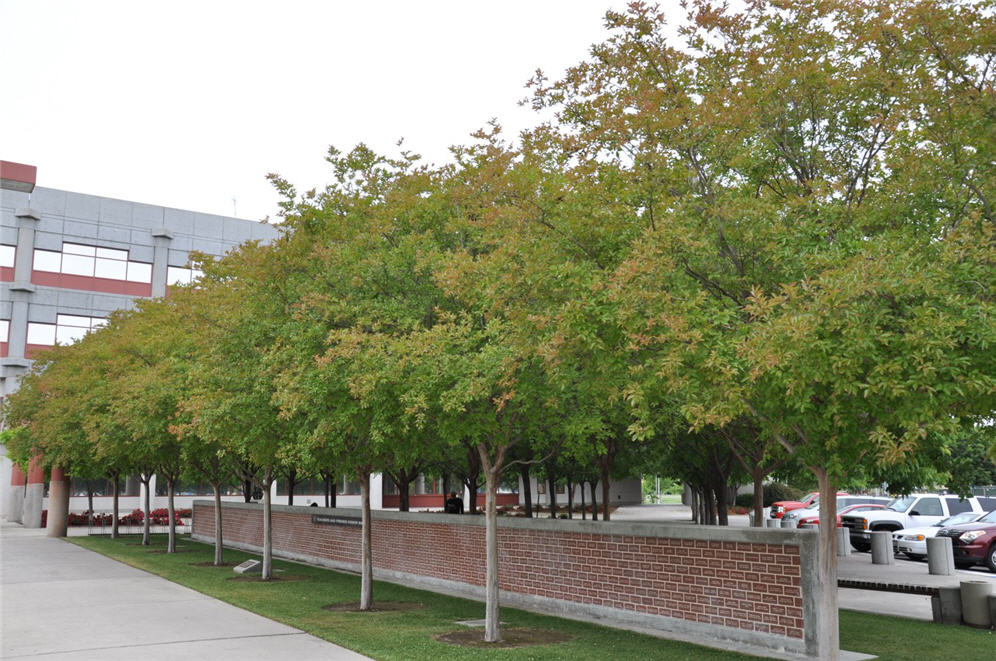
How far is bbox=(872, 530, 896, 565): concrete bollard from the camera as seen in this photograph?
23.2 m

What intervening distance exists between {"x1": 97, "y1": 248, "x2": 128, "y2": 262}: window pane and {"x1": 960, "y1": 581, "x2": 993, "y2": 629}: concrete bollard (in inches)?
2007

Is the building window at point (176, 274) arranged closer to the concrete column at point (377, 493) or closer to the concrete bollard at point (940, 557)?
the concrete column at point (377, 493)

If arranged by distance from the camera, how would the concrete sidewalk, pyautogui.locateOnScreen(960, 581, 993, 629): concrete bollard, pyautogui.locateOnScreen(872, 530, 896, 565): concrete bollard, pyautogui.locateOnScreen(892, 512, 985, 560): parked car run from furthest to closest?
1. pyautogui.locateOnScreen(892, 512, 985, 560): parked car
2. pyautogui.locateOnScreen(872, 530, 896, 565): concrete bollard
3. pyautogui.locateOnScreen(960, 581, 993, 629): concrete bollard
4. the concrete sidewalk

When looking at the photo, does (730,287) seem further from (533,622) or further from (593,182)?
(533,622)

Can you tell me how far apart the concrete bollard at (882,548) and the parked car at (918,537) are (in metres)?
2.17

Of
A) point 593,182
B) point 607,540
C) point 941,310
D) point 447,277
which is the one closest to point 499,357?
point 447,277

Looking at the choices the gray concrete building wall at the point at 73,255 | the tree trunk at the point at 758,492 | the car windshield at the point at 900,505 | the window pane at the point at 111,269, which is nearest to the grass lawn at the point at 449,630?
the tree trunk at the point at 758,492

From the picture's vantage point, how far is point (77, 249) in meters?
51.2

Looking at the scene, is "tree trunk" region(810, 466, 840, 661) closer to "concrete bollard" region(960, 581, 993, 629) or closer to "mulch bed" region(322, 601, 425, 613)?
"concrete bollard" region(960, 581, 993, 629)

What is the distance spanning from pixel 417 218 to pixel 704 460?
1299 cm

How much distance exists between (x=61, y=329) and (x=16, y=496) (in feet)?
36.3

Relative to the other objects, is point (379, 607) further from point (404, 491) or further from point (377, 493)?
point (377, 493)

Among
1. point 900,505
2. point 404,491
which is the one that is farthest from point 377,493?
point 900,505

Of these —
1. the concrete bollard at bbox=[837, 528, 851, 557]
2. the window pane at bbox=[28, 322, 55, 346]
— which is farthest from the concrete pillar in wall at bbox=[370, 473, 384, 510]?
the concrete bollard at bbox=[837, 528, 851, 557]
